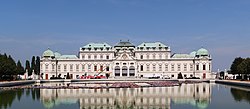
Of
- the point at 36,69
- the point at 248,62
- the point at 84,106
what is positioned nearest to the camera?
the point at 84,106

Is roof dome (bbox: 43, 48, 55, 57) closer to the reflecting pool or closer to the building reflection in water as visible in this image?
the reflecting pool

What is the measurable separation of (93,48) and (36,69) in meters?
19.9

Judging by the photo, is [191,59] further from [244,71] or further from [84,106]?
[84,106]

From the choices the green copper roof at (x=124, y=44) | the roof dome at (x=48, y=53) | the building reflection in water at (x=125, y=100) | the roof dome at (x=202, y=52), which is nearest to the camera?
the building reflection in water at (x=125, y=100)

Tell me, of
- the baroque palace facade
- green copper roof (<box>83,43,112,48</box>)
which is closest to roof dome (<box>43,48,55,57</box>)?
the baroque palace facade

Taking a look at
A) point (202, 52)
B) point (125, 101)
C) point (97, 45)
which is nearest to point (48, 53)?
point (97, 45)

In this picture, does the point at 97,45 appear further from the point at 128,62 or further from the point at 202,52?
the point at 202,52

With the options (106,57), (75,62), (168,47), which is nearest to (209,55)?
(168,47)

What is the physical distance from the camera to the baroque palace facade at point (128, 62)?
99.9 m

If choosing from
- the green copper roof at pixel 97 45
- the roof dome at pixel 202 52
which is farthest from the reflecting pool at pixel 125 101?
the green copper roof at pixel 97 45

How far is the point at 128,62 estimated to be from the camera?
3925 inches

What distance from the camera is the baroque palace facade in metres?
99.9

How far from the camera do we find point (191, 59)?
101m

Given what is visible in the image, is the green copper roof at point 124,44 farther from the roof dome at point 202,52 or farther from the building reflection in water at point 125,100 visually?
the building reflection in water at point 125,100
